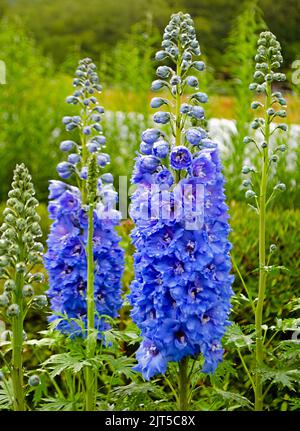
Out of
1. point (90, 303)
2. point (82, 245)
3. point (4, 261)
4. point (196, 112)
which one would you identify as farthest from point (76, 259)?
point (196, 112)

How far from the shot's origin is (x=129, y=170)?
713cm

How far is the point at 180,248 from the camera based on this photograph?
2670 millimetres

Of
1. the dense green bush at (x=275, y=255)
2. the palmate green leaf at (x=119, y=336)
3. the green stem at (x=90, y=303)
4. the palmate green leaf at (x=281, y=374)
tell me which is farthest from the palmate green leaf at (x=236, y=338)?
the dense green bush at (x=275, y=255)

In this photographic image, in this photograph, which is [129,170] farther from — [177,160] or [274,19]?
[274,19]

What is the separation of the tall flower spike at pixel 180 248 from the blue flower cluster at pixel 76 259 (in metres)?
0.59

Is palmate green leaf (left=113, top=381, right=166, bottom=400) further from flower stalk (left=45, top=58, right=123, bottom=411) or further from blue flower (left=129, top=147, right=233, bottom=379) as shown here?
flower stalk (left=45, top=58, right=123, bottom=411)

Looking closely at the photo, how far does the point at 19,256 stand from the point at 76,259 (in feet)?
1.92

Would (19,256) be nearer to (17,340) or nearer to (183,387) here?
(17,340)

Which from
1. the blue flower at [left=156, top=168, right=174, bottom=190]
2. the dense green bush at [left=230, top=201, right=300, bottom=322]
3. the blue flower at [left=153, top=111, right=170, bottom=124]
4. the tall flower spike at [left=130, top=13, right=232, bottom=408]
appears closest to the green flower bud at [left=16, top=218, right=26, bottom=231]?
the tall flower spike at [left=130, top=13, right=232, bottom=408]

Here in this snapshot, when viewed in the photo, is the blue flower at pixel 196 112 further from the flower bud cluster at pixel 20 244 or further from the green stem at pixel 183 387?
the green stem at pixel 183 387

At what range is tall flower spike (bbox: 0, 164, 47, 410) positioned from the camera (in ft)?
9.12

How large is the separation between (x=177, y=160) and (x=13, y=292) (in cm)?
77

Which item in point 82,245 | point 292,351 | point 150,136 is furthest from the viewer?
point 82,245

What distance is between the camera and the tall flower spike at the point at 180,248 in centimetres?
269
